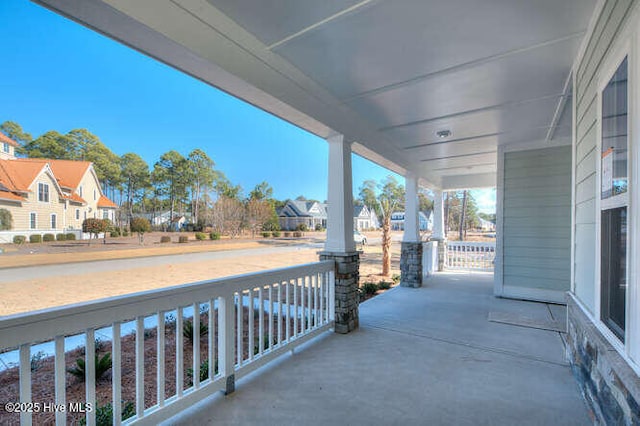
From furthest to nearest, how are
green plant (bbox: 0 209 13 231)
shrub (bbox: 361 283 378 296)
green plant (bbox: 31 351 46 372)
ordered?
shrub (bbox: 361 283 378 296) < green plant (bbox: 31 351 46 372) < green plant (bbox: 0 209 13 231)

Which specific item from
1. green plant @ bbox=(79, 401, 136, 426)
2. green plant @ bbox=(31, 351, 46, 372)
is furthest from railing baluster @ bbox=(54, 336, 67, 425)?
green plant @ bbox=(31, 351, 46, 372)

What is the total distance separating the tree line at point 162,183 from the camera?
1.86m

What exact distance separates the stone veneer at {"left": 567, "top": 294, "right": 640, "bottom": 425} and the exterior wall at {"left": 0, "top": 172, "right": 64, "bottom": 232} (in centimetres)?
293

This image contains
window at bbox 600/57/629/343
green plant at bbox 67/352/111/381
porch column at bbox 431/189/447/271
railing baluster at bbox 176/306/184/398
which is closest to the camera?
window at bbox 600/57/629/343

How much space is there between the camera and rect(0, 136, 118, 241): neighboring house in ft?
4.93

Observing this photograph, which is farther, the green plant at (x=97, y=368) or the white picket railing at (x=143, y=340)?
the green plant at (x=97, y=368)

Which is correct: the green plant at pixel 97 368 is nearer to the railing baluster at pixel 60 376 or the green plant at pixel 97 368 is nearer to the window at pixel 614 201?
the railing baluster at pixel 60 376

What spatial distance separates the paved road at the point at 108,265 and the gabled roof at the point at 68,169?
50 cm

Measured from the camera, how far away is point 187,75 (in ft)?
7.78

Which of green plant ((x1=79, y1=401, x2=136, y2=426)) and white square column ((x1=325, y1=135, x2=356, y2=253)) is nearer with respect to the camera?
green plant ((x1=79, y1=401, x2=136, y2=426))

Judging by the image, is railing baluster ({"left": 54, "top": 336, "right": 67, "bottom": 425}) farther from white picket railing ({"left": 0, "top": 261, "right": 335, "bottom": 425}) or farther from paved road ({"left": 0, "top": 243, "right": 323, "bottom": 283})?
paved road ({"left": 0, "top": 243, "right": 323, "bottom": 283})

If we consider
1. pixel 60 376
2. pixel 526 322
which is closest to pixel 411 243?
pixel 526 322

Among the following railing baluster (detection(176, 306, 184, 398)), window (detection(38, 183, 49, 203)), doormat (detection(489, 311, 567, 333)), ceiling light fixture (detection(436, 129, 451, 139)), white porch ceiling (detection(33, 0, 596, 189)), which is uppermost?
white porch ceiling (detection(33, 0, 596, 189))

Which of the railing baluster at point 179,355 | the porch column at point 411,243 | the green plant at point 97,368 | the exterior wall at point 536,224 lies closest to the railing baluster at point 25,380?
the railing baluster at point 179,355
